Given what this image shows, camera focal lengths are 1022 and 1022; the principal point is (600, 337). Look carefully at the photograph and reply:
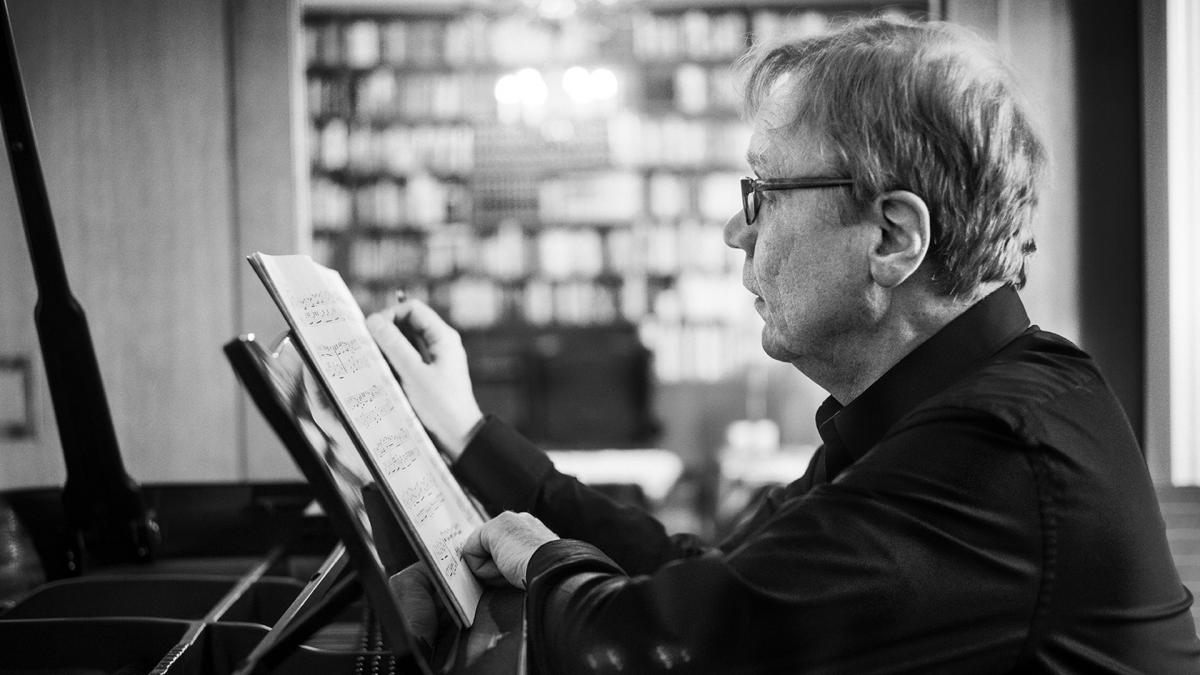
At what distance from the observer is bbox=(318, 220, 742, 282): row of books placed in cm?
616

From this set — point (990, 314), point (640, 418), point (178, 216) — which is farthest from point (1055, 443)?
point (640, 418)

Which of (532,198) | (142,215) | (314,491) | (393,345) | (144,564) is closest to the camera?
(314,491)

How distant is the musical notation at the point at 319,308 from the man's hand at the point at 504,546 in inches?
10.2

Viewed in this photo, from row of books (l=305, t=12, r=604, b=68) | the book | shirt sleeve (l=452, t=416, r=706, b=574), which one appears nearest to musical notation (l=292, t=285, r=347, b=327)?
the book

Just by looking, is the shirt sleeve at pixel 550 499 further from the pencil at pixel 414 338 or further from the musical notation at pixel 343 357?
the musical notation at pixel 343 357

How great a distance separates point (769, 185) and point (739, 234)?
0.09 metres

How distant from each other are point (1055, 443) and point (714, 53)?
558 centimetres

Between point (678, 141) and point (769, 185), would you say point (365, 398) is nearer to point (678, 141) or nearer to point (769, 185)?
point (769, 185)

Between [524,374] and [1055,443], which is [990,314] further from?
[524,374]

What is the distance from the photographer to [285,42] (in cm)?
251

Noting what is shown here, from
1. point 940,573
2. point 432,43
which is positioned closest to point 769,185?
point 940,573

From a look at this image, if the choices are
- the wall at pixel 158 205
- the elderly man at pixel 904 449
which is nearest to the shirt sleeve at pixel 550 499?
the elderly man at pixel 904 449

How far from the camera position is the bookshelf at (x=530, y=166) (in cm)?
607

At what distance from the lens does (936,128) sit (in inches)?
39.1
